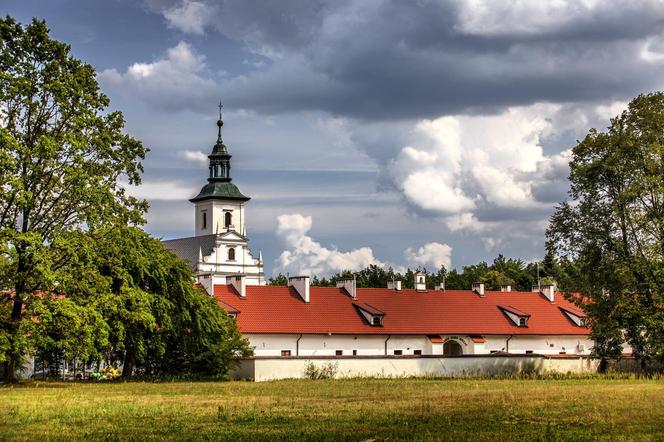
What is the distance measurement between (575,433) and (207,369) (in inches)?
1390

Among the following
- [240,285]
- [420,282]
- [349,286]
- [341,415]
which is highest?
[420,282]

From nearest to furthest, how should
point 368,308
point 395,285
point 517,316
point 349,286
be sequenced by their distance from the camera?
point 368,308, point 349,286, point 517,316, point 395,285

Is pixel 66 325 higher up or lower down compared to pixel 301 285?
lower down

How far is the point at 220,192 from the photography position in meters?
178

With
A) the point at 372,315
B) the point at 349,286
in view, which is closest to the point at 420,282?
the point at 349,286

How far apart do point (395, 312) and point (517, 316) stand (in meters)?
11.4

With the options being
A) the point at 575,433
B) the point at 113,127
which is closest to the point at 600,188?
the point at 113,127

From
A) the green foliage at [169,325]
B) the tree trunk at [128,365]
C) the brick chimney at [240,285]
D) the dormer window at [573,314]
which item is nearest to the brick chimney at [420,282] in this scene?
the dormer window at [573,314]

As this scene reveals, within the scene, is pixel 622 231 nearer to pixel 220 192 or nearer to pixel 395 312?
pixel 395 312

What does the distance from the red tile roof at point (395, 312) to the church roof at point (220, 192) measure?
3553 inches

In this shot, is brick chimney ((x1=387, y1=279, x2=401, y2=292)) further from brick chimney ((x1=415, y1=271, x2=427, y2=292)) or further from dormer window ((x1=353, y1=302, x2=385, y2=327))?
dormer window ((x1=353, y1=302, x2=385, y2=327))

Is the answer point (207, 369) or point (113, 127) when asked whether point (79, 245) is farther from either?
point (207, 369)

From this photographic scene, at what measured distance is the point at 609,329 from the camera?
5553cm

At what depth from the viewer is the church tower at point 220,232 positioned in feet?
549
